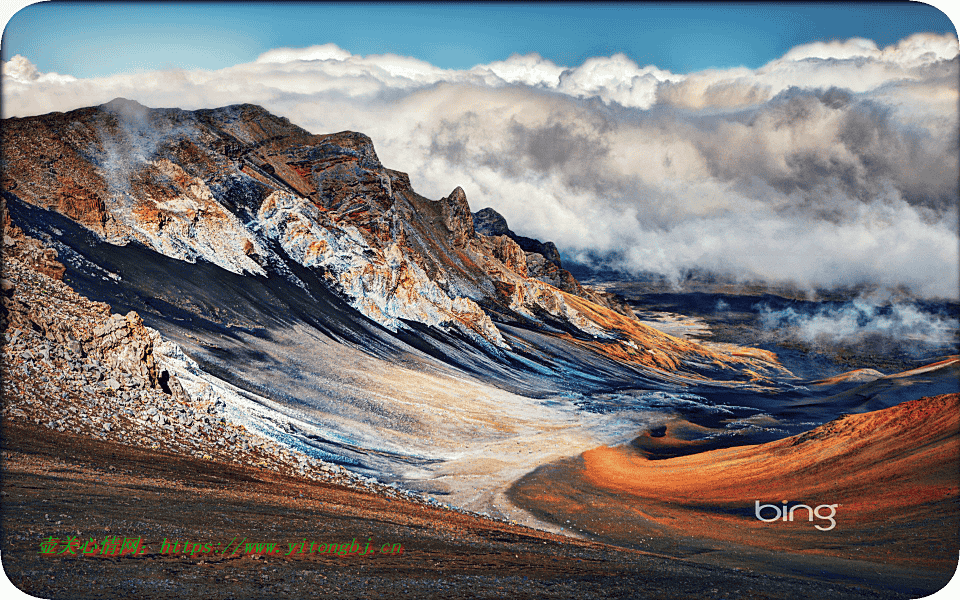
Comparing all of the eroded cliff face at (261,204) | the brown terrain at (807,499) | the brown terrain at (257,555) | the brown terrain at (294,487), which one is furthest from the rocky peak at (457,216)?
the brown terrain at (257,555)

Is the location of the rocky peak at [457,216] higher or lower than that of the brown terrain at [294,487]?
higher

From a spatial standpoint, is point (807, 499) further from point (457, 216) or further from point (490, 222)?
point (490, 222)

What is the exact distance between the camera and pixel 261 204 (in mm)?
58781

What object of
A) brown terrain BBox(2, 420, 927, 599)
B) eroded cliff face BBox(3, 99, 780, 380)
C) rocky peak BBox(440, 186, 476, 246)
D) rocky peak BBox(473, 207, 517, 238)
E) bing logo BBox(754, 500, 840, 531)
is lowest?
brown terrain BBox(2, 420, 927, 599)

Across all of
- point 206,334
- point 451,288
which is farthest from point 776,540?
point 451,288

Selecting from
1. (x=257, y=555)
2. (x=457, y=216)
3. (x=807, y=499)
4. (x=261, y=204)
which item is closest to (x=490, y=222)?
(x=457, y=216)

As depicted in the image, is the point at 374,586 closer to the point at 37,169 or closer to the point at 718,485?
the point at 718,485

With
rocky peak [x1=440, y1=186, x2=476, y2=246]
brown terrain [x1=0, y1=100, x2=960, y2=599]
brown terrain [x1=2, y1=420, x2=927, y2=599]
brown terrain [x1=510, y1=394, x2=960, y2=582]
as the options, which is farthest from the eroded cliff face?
brown terrain [x1=510, y1=394, x2=960, y2=582]

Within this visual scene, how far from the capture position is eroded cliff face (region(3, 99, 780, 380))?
4119cm

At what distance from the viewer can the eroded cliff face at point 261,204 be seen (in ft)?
135

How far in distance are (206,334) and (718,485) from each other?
102 feet

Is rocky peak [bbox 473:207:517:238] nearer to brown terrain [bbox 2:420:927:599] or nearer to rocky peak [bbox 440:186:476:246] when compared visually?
rocky peak [bbox 440:186:476:246]

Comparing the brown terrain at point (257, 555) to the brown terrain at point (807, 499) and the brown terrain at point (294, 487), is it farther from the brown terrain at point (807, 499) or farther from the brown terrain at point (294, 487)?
the brown terrain at point (807, 499)

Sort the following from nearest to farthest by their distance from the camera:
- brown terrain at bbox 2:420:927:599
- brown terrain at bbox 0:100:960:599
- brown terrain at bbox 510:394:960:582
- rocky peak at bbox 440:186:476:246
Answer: brown terrain at bbox 2:420:927:599 < brown terrain at bbox 0:100:960:599 < brown terrain at bbox 510:394:960:582 < rocky peak at bbox 440:186:476:246
